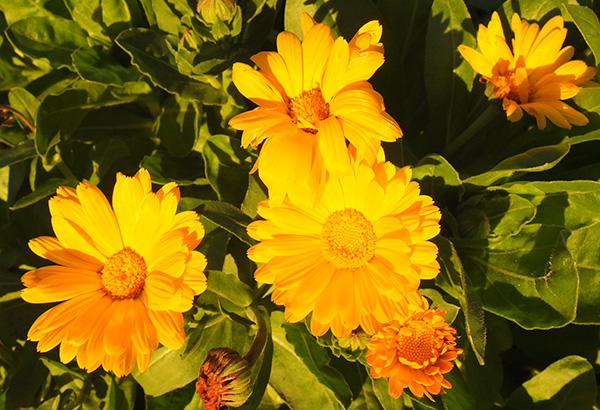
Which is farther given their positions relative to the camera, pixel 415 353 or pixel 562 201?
pixel 562 201

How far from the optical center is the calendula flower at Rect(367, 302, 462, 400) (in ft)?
4.53

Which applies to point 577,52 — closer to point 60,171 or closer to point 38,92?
point 60,171

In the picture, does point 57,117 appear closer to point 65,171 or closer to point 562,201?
point 65,171

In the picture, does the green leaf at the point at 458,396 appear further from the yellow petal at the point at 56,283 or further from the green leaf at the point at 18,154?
the green leaf at the point at 18,154

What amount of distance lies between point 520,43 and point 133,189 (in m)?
1.30

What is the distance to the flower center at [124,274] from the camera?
1438 millimetres

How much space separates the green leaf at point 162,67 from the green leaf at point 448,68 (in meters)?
0.81

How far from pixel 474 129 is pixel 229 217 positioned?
949mm

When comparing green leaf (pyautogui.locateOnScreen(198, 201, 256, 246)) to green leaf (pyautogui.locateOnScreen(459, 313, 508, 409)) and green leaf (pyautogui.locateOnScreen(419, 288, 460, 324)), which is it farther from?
green leaf (pyautogui.locateOnScreen(459, 313, 508, 409))

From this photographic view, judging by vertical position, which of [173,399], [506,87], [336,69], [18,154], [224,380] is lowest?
[173,399]

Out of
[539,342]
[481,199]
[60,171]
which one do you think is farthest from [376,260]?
[60,171]

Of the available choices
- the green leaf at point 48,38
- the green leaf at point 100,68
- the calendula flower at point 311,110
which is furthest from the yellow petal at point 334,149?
the green leaf at point 48,38

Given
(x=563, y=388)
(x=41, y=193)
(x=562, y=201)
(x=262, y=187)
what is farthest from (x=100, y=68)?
(x=563, y=388)

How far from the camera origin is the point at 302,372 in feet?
5.76
